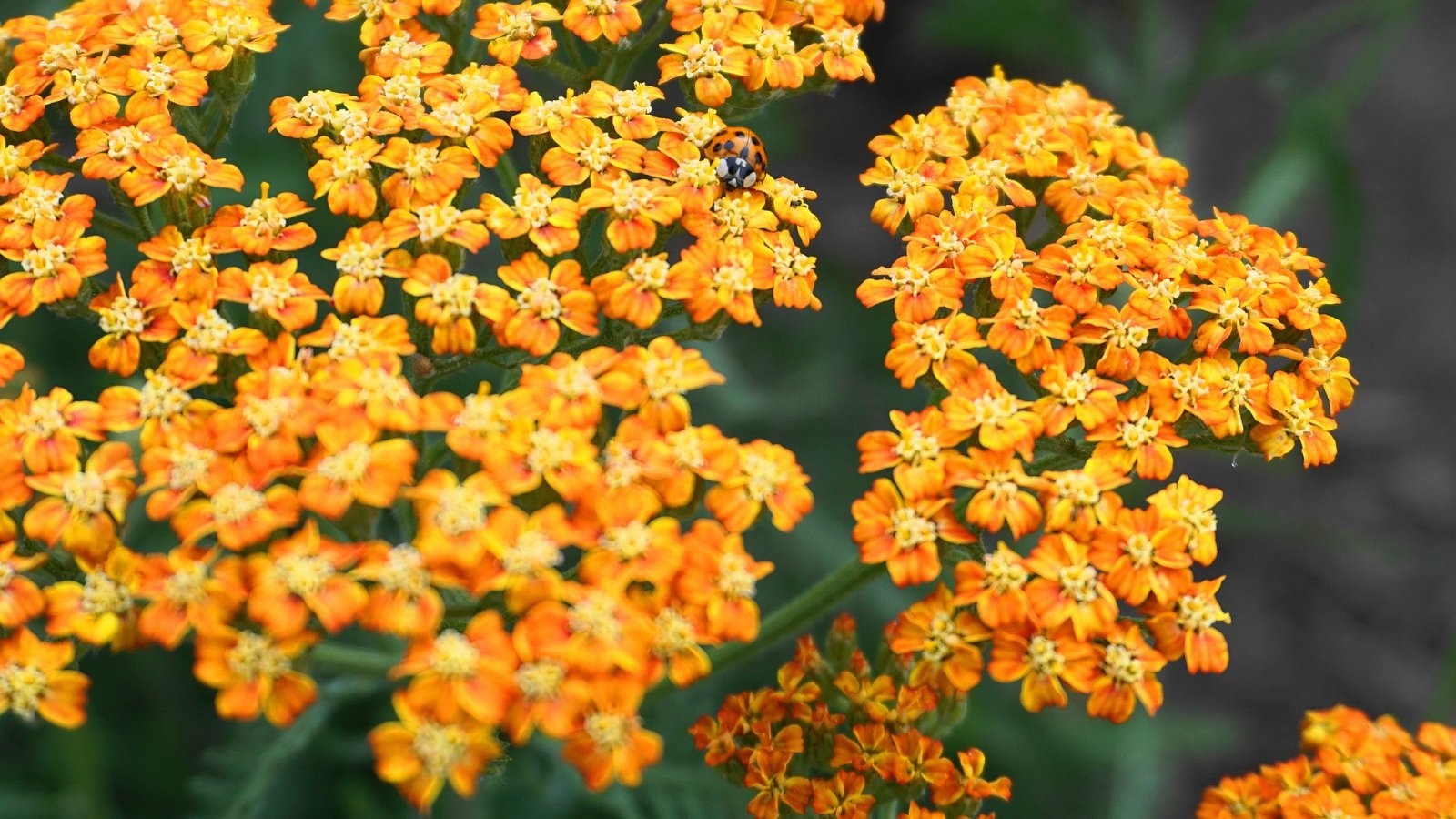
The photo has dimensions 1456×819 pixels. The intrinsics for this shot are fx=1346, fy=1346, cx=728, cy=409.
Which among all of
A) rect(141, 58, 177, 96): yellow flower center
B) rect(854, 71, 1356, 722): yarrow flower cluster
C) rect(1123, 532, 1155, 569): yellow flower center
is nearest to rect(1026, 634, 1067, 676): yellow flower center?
rect(854, 71, 1356, 722): yarrow flower cluster

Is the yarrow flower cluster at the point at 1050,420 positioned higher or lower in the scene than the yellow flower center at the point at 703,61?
lower

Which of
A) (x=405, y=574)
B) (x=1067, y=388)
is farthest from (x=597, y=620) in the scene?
(x=1067, y=388)

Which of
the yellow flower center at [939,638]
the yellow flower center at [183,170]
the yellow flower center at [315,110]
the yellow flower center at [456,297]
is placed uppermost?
the yellow flower center at [315,110]

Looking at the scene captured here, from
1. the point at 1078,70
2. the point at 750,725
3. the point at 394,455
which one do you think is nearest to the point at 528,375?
the point at 394,455

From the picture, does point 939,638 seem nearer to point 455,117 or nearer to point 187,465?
point 187,465

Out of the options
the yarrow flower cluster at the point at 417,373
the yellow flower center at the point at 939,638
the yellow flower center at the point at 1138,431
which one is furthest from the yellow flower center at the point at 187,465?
the yellow flower center at the point at 1138,431

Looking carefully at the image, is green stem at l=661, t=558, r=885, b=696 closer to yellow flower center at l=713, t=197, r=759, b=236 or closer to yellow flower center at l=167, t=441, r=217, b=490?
yellow flower center at l=713, t=197, r=759, b=236

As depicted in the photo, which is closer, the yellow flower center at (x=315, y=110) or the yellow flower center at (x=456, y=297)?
the yellow flower center at (x=456, y=297)

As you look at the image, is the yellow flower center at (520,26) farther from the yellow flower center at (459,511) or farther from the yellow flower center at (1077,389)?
the yellow flower center at (1077,389)
